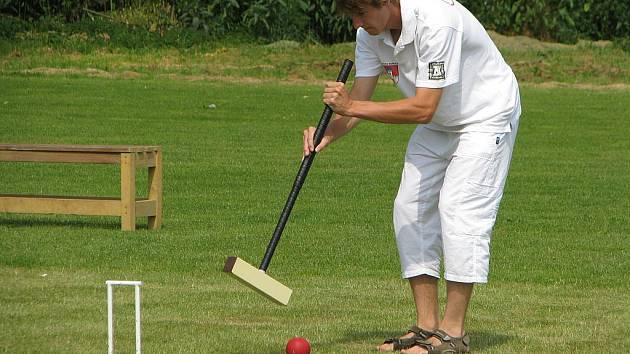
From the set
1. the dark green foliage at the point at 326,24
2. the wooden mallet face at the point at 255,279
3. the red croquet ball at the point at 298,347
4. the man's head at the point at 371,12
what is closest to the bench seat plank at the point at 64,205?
the wooden mallet face at the point at 255,279

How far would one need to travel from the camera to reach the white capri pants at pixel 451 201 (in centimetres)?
643

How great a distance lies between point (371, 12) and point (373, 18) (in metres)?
0.03

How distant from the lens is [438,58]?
20.1 feet

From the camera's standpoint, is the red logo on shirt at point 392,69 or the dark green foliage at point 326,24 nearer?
the red logo on shirt at point 392,69

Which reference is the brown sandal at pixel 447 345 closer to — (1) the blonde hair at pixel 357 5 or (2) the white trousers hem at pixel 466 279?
(2) the white trousers hem at pixel 466 279

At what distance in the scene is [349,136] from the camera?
21.4m

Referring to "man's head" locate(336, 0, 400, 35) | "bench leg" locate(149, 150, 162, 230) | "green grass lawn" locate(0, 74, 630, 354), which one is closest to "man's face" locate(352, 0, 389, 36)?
"man's head" locate(336, 0, 400, 35)

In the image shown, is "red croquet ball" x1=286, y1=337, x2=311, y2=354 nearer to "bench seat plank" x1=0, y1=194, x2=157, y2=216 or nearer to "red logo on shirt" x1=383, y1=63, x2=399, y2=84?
"red logo on shirt" x1=383, y1=63, x2=399, y2=84

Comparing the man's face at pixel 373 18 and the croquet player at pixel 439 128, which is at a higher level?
the man's face at pixel 373 18

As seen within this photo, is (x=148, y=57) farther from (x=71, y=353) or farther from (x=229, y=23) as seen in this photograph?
(x=71, y=353)

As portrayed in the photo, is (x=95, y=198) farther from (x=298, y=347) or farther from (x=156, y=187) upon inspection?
(x=298, y=347)

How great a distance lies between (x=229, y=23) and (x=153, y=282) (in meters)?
27.0

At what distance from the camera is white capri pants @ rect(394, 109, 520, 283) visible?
21.1 feet

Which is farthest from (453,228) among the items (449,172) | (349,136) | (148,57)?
(148,57)
